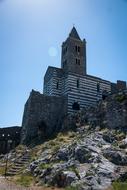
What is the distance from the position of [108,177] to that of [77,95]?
25.4 m

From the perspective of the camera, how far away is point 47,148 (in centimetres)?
2894

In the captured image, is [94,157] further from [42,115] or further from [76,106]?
[76,106]

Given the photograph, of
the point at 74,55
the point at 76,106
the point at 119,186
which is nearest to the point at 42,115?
the point at 76,106

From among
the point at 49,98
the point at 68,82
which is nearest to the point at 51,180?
the point at 49,98

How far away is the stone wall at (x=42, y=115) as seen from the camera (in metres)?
38.4

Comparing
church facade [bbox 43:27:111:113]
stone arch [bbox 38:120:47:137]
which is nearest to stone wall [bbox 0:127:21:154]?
stone arch [bbox 38:120:47:137]

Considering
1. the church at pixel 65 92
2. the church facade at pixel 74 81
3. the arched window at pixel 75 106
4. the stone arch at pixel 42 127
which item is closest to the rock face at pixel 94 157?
the stone arch at pixel 42 127

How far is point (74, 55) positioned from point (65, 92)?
8.03 m

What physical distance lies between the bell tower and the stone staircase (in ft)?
65.7

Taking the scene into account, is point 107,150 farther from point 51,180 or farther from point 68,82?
point 68,82

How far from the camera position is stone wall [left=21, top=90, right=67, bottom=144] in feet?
126

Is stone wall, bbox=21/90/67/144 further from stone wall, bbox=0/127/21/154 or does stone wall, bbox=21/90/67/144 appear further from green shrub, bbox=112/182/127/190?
green shrub, bbox=112/182/127/190

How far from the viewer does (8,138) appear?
128 feet

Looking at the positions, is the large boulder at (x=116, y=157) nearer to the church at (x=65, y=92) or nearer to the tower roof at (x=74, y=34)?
the church at (x=65, y=92)
